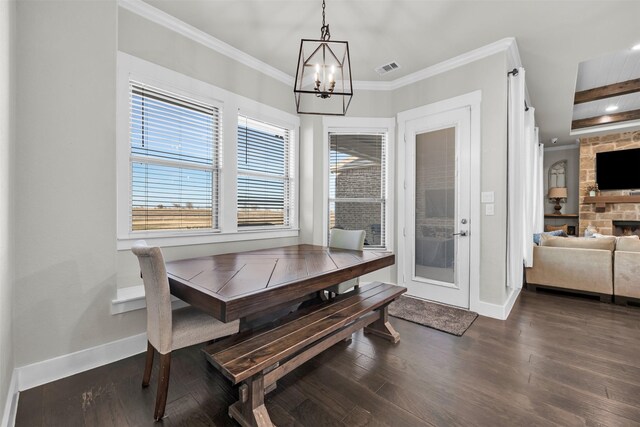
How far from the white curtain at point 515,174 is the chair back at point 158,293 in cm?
337

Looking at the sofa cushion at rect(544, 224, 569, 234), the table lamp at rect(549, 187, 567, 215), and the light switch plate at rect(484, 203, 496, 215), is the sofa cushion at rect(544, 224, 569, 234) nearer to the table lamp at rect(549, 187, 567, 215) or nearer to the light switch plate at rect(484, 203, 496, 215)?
the table lamp at rect(549, 187, 567, 215)

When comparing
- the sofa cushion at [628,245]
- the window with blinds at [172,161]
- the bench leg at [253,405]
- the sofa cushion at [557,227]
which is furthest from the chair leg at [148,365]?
the sofa cushion at [557,227]

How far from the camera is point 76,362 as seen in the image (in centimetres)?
197

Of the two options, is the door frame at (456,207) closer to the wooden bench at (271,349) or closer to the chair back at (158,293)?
the wooden bench at (271,349)

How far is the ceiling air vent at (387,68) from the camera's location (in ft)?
11.3

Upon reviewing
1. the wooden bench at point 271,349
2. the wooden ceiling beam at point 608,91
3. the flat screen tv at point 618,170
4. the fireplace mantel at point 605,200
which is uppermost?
the wooden ceiling beam at point 608,91

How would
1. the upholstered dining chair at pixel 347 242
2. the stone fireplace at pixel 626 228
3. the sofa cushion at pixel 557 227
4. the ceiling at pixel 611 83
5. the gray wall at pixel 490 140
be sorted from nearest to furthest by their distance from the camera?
1. the upholstered dining chair at pixel 347 242
2. the gray wall at pixel 490 140
3. the ceiling at pixel 611 83
4. the stone fireplace at pixel 626 228
5. the sofa cushion at pixel 557 227

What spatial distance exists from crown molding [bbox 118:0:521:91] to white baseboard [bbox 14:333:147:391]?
9.17 ft

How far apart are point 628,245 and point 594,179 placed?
4435 mm

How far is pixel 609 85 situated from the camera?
4.29m

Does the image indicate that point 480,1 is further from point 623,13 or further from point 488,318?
point 488,318

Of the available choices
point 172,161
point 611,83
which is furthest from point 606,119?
point 172,161

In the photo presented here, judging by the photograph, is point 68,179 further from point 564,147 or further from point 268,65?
point 564,147

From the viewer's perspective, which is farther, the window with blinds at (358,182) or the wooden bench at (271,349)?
the window with blinds at (358,182)
